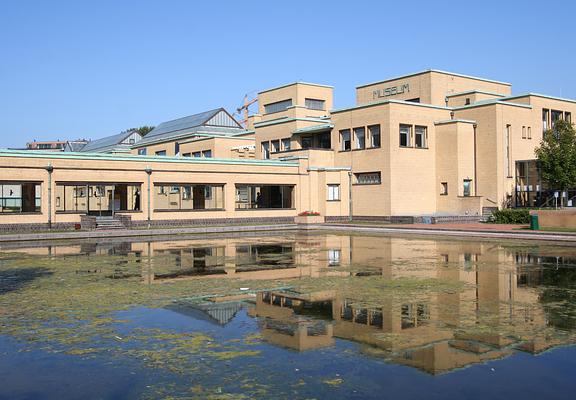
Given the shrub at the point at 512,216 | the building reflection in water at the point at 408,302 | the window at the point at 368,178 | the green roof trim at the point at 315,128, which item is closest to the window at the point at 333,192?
the window at the point at 368,178

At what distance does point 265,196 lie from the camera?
182 feet

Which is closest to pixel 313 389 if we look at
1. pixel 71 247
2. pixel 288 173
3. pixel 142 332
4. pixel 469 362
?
pixel 469 362

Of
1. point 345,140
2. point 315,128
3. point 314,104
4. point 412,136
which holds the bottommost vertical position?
point 412,136

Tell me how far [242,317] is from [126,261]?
39.2 feet

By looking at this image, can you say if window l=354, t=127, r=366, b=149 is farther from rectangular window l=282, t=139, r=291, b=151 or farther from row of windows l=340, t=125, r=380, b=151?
rectangular window l=282, t=139, r=291, b=151

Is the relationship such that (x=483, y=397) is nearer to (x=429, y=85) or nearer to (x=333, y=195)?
(x=333, y=195)

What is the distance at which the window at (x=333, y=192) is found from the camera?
52.5 m

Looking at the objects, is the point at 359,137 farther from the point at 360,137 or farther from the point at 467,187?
the point at 467,187

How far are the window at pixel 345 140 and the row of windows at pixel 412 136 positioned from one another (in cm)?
521

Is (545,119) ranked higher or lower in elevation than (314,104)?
lower

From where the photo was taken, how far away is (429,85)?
56188mm

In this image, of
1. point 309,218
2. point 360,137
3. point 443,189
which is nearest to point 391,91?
point 360,137

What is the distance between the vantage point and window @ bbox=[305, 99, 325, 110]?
69.4m

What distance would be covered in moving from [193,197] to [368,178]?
1569cm
